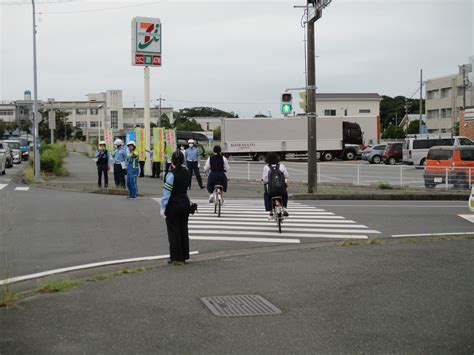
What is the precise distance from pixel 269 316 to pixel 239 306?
533 mm

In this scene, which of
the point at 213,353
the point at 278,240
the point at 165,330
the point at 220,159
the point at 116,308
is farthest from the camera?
the point at 220,159

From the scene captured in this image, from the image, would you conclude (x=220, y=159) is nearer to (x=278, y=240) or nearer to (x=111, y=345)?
(x=278, y=240)

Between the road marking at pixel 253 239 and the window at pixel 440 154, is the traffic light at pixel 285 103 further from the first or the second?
the road marking at pixel 253 239

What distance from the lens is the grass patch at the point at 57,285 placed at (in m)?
7.68

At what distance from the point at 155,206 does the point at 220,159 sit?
3.21 metres

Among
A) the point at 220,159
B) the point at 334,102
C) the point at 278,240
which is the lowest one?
the point at 278,240

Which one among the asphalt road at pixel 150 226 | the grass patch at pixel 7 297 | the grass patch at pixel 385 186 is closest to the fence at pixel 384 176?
the grass patch at pixel 385 186

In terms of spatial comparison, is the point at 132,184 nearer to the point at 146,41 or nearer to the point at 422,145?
the point at 146,41

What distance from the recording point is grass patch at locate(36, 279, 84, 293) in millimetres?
7680

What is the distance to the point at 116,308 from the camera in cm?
669

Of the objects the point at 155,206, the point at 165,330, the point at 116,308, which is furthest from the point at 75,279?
the point at 155,206

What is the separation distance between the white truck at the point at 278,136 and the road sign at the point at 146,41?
73.4ft

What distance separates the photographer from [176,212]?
30.8 ft

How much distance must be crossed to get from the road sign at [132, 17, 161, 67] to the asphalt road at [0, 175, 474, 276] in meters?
12.4
